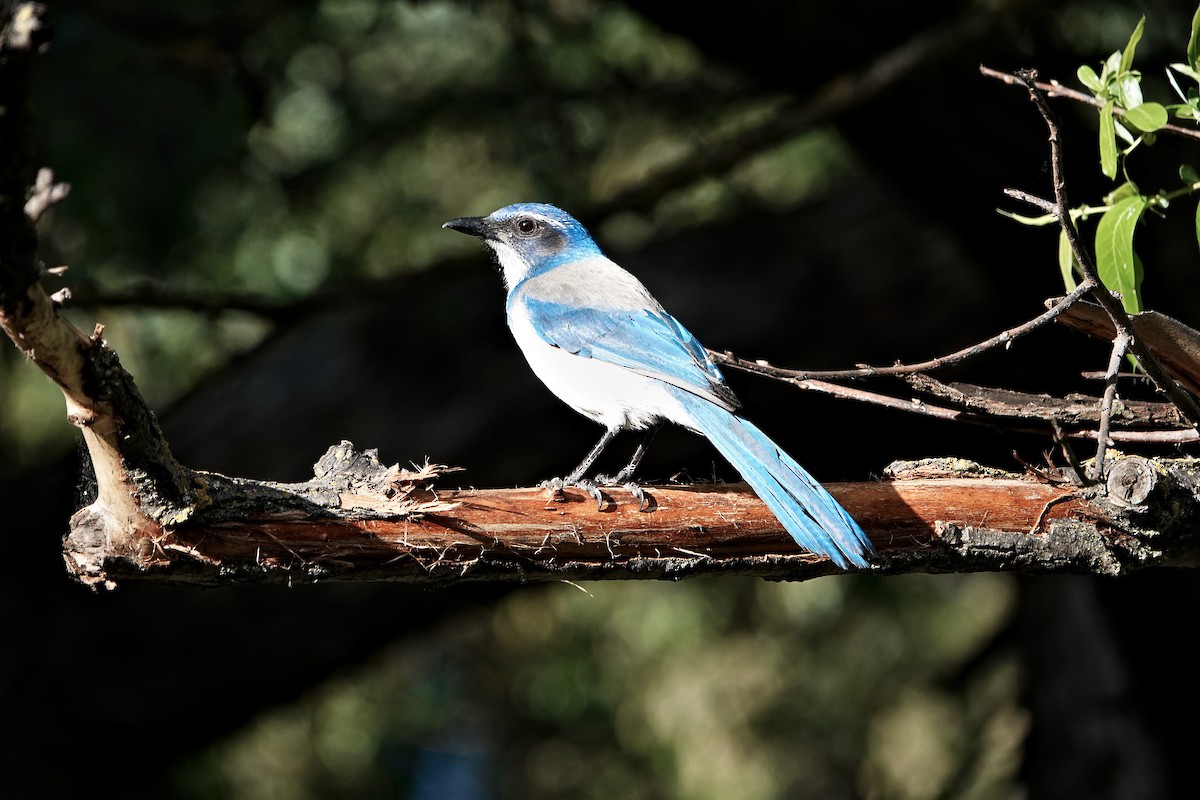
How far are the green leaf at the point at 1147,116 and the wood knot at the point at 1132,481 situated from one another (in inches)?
32.2

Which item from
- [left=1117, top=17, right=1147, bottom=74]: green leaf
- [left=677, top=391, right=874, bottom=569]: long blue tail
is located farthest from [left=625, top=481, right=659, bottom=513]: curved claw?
[left=1117, top=17, right=1147, bottom=74]: green leaf

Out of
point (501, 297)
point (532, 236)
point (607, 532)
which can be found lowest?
point (607, 532)

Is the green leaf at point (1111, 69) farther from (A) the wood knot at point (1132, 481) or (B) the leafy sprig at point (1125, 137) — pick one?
(A) the wood knot at point (1132, 481)

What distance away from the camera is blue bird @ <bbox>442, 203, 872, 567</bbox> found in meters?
2.98

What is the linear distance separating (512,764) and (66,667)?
4.95 m

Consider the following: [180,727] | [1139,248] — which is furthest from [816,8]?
[180,727]

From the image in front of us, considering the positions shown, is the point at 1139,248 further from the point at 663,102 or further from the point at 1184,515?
the point at 1184,515

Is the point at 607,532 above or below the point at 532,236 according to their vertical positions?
below

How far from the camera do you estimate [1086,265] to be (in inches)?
91.2

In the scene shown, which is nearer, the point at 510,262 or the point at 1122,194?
the point at 1122,194

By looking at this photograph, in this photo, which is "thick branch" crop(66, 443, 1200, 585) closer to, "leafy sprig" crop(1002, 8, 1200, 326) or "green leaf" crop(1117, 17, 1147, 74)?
"leafy sprig" crop(1002, 8, 1200, 326)

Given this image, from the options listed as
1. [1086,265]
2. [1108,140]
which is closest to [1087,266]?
[1086,265]

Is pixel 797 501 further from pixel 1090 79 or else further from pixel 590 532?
pixel 1090 79

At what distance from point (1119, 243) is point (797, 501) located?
918 mm
